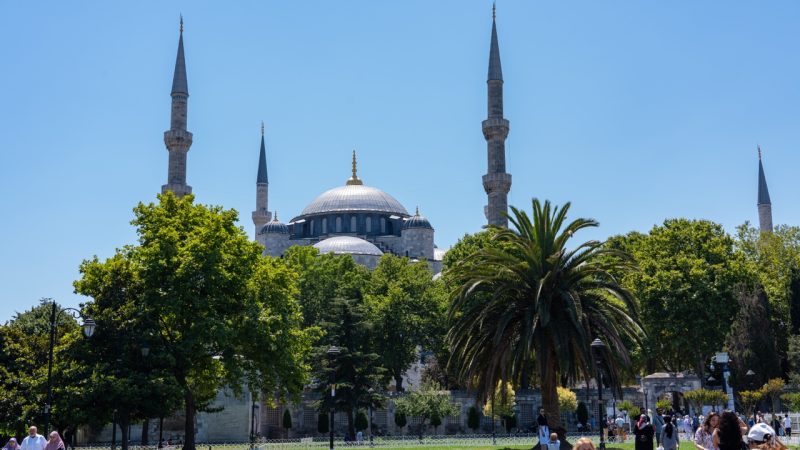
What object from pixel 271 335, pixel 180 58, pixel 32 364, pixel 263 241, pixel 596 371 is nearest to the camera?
pixel 596 371

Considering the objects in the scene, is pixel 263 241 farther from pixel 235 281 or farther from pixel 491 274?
pixel 491 274

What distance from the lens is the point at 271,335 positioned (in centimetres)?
3306

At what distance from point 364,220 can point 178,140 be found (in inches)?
1501

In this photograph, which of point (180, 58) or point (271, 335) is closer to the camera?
point (271, 335)

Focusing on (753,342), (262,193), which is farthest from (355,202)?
(753,342)

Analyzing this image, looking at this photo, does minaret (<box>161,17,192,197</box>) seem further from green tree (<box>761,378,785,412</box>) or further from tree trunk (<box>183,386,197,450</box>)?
green tree (<box>761,378,785,412</box>)

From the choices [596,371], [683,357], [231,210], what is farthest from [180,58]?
[596,371]

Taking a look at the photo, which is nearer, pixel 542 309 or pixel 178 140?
pixel 542 309

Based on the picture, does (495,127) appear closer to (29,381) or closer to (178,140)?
(178,140)

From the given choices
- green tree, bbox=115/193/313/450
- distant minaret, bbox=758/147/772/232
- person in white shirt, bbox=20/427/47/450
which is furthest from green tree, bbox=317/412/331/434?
distant minaret, bbox=758/147/772/232

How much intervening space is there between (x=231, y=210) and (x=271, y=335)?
5.12 m

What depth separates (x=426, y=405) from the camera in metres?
48.1

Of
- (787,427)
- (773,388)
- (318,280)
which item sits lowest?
(787,427)

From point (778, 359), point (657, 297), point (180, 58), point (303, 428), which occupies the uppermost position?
point (180, 58)
